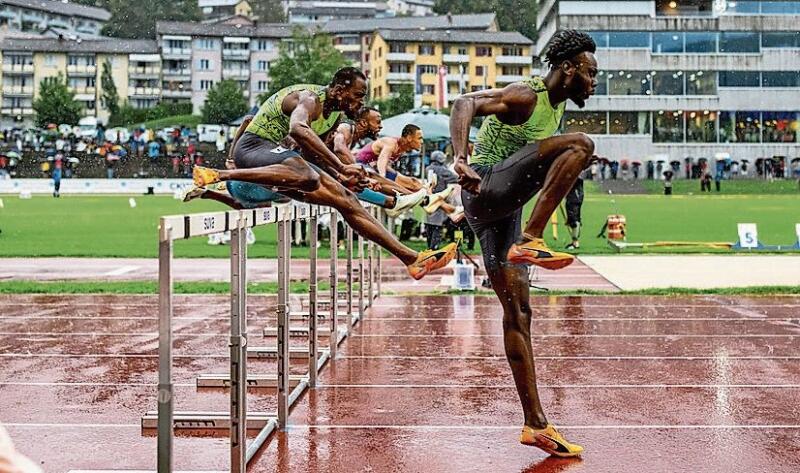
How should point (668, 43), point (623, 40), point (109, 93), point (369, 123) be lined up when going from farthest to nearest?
1. point (109, 93)
2. point (668, 43)
3. point (623, 40)
4. point (369, 123)

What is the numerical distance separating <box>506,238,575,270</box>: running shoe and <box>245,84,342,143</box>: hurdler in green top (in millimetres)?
2448

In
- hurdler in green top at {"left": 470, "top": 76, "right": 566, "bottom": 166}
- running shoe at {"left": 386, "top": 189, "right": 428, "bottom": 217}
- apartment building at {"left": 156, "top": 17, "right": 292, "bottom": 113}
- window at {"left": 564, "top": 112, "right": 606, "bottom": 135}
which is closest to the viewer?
hurdler in green top at {"left": 470, "top": 76, "right": 566, "bottom": 166}

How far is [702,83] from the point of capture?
68875 millimetres

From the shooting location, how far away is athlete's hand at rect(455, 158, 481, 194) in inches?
183

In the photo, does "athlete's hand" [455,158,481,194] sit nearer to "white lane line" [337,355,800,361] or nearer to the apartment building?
"white lane line" [337,355,800,361]

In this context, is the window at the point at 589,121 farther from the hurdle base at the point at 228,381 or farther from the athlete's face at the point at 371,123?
the hurdle base at the point at 228,381

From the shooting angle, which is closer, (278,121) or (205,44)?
(278,121)

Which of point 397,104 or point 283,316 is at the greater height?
point 397,104

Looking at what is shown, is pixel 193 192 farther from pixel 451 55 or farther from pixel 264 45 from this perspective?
pixel 264 45

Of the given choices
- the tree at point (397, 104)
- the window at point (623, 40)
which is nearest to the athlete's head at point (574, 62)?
the window at point (623, 40)

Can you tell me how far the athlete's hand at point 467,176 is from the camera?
465 cm

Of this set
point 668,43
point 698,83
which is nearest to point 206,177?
point 668,43

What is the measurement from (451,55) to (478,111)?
107687mm

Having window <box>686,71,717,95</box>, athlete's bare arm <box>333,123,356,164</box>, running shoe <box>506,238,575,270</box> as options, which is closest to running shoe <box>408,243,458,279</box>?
running shoe <box>506,238,575,270</box>
